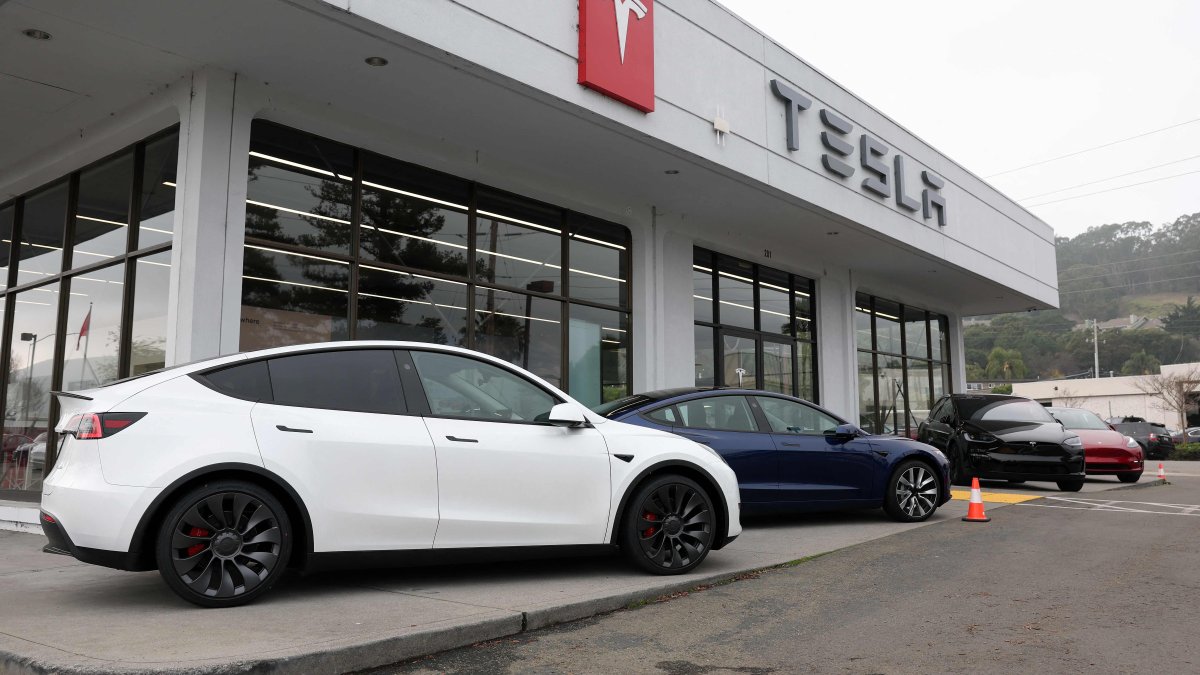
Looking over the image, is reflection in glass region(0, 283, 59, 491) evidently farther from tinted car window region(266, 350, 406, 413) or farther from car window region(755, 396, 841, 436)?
car window region(755, 396, 841, 436)

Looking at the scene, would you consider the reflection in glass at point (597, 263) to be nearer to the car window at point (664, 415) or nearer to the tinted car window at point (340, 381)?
the car window at point (664, 415)

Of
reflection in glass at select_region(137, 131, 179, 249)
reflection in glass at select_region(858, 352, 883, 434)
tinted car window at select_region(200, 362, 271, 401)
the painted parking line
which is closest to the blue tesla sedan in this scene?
the painted parking line

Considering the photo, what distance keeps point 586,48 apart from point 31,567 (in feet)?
22.7

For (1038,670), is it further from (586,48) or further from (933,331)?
(933,331)

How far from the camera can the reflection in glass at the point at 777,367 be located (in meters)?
16.7

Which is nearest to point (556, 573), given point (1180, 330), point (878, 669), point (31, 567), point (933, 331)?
point (878, 669)

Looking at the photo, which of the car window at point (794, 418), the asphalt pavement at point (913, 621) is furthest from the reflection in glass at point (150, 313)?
the asphalt pavement at point (913, 621)

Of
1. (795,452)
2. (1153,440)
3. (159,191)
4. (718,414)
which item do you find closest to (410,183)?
(159,191)

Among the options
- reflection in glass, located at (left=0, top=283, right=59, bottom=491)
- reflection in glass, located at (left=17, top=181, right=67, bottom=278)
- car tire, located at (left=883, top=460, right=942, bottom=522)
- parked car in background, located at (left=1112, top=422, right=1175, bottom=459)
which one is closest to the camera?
car tire, located at (left=883, top=460, right=942, bottom=522)

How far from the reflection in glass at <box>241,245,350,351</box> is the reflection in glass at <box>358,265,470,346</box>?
11.2 inches

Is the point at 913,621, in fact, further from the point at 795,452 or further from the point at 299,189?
the point at 299,189

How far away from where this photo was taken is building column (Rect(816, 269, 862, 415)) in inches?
707

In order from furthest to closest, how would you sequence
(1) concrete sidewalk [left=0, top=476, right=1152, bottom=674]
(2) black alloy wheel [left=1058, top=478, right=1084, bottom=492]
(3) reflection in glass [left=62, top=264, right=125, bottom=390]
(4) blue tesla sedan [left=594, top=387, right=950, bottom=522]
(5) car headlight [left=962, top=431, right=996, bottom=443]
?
(5) car headlight [left=962, top=431, right=996, bottom=443] → (2) black alloy wheel [left=1058, top=478, right=1084, bottom=492] → (3) reflection in glass [left=62, top=264, right=125, bottom=390] → (4) blue tesla sedan [left=594, top=387, right=950, bottom=522] → (1) concrete sidewalk [left=0, top=476, right=1152, bottom=674]

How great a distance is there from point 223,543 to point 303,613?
22.7 inches
